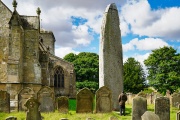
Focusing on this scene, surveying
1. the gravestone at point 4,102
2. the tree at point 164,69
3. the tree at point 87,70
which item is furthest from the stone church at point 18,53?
the tree at point 87,70

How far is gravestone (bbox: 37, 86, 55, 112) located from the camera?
1550 centimetres

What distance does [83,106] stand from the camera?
1495 cm

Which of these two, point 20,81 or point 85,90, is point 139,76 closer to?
point 20,81

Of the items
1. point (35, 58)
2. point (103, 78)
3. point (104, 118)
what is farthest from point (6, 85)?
point (104, 118)

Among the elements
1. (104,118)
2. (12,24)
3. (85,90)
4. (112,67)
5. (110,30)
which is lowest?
(104,118)

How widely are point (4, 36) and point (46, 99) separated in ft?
30.6

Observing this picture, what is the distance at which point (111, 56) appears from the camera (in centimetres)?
1642

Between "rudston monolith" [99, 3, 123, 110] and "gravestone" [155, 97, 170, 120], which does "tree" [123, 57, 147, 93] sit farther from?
"gravestone" [155, 97, 170, 120]

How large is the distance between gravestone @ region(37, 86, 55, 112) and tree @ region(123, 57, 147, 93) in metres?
36.4

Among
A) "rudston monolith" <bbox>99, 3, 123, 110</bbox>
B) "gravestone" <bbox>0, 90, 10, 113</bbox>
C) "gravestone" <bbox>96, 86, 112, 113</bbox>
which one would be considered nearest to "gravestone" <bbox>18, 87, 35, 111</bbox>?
"gravestone" <bbox>0, 90, 10, 113</bbox>

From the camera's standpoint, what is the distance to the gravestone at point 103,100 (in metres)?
15.2

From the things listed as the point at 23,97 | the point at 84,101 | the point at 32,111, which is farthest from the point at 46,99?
the point at 32,111

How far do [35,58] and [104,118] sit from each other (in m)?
12.0

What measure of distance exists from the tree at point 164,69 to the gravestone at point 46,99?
27995mm
